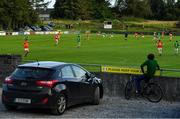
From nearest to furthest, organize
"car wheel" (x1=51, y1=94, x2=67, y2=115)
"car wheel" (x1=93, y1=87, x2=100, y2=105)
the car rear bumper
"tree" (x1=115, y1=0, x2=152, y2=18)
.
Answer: the car rear bumper
"car wheel" (x1=51, y1=94, x2=67, y2=115)
"car wheel" (x1=93, y1=87, x2=100, y2=105)
"tree" (x1=115, y1=0, x2=152, y2=18)

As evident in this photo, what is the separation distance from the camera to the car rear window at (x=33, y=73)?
14.2m

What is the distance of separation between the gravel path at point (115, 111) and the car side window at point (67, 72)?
105cm

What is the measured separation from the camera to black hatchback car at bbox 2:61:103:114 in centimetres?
1389

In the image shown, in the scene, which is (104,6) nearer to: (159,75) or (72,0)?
(72,0)

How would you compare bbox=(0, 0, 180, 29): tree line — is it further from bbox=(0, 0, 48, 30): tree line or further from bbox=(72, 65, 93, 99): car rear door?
bbox=(72, 65, 93, 99): car rear door

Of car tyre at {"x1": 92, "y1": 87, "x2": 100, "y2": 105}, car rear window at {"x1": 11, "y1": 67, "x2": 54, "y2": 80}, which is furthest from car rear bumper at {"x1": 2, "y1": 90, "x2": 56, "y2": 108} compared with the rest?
car tyre at {"x1": 92, "y1": 87, "x2": 100, "y2": 105}

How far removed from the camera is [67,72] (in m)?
15.0

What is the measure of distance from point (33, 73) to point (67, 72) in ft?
3.73

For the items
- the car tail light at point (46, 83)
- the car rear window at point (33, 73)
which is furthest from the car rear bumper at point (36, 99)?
the car rear window at point (33, 73)

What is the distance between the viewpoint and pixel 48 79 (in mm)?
14094

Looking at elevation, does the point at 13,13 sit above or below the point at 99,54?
below

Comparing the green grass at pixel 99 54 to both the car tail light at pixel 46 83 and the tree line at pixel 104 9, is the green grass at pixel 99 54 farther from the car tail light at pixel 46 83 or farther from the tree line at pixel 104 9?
the tree line at pixel 104 9

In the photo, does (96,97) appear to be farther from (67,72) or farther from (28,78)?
(28,78)

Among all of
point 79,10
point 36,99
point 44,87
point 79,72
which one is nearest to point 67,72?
point 79,72
